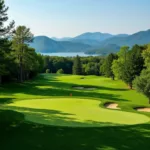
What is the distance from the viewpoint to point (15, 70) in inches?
2199

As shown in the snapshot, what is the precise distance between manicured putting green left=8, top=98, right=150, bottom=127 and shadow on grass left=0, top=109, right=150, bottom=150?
1.51 metres

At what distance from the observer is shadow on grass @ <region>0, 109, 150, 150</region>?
14565 mm

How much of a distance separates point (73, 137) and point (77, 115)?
645 cm

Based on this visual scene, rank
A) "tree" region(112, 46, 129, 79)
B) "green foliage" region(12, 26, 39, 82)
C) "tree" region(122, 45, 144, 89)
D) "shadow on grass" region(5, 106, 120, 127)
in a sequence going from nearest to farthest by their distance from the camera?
"shadow on grass" region(5, 106, 120, 127) → "green foliage" region(12, 26, 39, 82) → "tree" region(122, 45, 144, 89) → "tree" region(112, 46, 129, 79)

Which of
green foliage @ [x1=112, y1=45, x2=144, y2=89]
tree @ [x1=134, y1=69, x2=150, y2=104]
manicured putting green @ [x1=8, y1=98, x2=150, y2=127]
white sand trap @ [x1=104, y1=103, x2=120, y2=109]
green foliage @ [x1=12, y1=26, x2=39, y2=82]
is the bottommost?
white sand trap @ [x1=104, y1=103, x2=120, y2=109]

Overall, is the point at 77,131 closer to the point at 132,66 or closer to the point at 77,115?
the point at 77,115

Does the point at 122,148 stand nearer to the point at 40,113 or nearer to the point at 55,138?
the point at 55,138

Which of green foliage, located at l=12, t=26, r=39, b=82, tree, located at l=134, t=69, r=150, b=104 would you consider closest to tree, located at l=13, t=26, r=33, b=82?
green foliage, located at l=12, t=26, r=39, b=82

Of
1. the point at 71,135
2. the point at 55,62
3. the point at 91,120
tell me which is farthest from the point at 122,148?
the point at 55,62

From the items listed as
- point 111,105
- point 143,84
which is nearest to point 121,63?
point 143,84

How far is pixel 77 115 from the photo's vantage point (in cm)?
2252

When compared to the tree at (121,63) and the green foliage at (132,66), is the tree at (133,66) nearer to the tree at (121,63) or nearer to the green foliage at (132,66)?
the green foliage at (132,66)

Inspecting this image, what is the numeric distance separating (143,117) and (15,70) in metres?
38.5

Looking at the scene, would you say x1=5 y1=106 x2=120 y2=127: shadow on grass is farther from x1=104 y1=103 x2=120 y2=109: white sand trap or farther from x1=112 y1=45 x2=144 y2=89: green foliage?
x1=112 y1=45 x2=144 y2=89: green foliage
